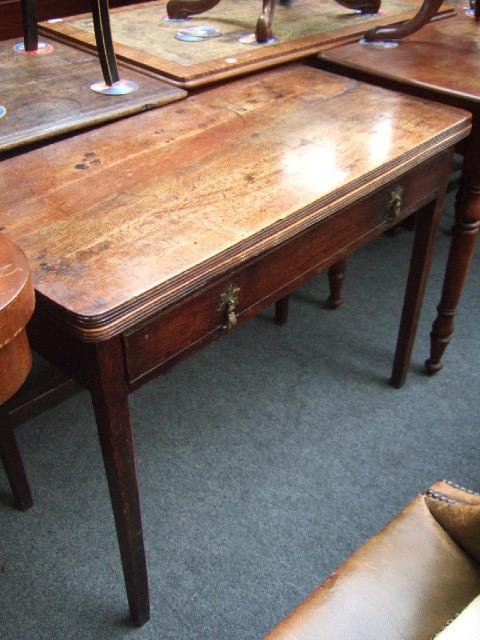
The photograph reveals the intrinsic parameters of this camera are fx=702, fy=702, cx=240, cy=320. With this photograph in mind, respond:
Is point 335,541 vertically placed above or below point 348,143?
below

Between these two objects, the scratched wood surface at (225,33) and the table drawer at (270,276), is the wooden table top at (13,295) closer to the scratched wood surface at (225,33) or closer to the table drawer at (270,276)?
the table drawer at (270,276)

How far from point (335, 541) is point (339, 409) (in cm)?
44

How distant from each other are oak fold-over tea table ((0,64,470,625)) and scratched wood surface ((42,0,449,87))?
0.35 feet

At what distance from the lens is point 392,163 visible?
4.27 feet

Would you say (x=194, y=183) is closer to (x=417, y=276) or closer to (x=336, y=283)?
(x=417, y=276)

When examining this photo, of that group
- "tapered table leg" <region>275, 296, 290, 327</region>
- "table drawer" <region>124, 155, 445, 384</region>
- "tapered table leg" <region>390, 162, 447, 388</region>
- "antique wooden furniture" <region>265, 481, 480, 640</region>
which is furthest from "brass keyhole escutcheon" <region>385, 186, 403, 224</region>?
"tapered table leg" <region>275, 296, 290, 327</region>

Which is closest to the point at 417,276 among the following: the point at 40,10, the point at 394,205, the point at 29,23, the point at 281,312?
the point at 394,205

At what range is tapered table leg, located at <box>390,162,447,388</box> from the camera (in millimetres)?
1638

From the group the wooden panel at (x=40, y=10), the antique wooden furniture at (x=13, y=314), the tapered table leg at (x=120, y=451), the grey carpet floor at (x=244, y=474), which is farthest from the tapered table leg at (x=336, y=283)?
the wooden panel at (x=40, y=10)

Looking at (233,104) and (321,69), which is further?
(321,69)

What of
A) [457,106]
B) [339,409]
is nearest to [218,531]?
[339,409]

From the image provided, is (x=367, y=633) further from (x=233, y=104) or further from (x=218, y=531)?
(x=233, y=104)

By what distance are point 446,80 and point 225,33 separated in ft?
2.05

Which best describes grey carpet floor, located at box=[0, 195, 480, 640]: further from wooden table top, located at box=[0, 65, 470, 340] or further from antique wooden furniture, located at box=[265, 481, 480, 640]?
wooden table top, located at box=[0, 65, 470, 340]
